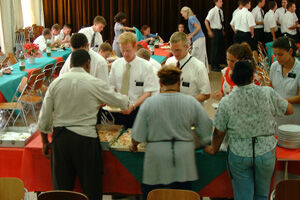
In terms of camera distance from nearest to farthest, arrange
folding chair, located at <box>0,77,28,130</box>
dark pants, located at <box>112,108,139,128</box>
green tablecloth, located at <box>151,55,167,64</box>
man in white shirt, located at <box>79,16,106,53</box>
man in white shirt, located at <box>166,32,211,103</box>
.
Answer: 1. man in white shirt, located at <box>166,32,211,103</box>
2. dark pants, located at <box>112,108,139,128</box>
3. folding chair, located at <box>0,77,28,130</box>
4. man in white shirt, located at <box>79,16,106,53</box>
5. green tablecloth, located at <box>151,55,167,64</box>

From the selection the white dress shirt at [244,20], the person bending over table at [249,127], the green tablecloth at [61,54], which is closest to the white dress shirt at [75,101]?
the person bending over table at [249,127]

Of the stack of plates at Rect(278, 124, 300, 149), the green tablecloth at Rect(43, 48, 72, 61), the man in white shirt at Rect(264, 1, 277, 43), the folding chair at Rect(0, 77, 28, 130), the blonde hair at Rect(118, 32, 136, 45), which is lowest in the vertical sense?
the folding chair at Rect(0, 77, 28, 130)

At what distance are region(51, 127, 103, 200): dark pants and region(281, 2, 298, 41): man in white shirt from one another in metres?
8.66

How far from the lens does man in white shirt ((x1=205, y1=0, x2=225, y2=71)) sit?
10000 mm

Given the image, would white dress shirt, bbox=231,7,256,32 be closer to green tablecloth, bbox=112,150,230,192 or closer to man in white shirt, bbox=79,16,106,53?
man in white shirt, bbox=79,16,106,53

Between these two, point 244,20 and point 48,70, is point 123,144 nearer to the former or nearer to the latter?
point 48,70

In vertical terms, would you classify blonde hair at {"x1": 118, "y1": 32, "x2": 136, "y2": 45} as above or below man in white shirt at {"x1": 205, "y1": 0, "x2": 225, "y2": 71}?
above

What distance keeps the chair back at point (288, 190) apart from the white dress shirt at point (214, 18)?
7.88 metres

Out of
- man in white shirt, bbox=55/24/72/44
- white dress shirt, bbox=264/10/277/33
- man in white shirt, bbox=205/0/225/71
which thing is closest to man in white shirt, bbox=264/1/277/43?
white dress shirt, bbox=264/10/277/33

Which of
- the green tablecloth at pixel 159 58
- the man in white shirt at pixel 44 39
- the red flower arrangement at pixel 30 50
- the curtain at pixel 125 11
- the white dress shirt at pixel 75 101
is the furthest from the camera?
the curtain at pixel 125 11

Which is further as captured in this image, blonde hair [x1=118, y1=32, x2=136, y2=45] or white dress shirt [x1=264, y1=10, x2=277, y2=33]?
white dress shirt [x1=264, y1=10, x2=277, y2=33]

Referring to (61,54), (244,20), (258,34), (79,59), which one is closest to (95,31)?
(61,54)

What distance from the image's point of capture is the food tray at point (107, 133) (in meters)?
3.16

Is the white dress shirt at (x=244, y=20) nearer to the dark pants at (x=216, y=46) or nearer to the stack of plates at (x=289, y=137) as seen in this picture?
the dark pants at (x=216, y=46)
